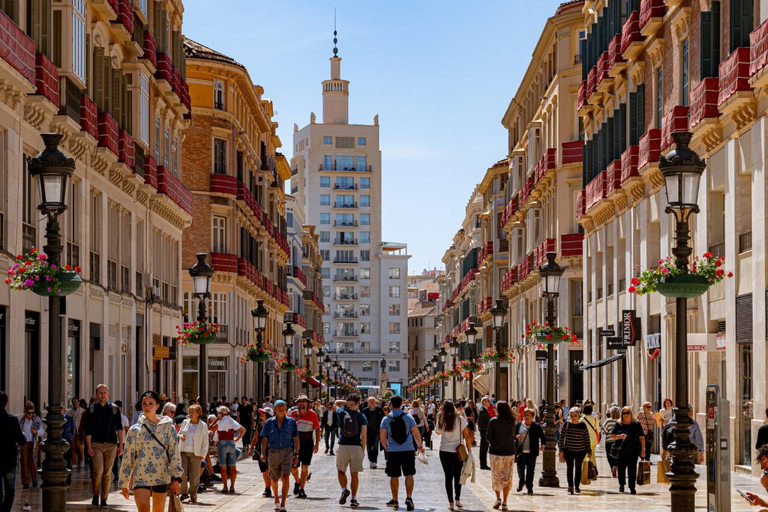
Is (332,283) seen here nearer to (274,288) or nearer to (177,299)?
(274,288)

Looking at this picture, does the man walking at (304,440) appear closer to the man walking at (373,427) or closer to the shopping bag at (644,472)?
the shopping bag at (644,472)

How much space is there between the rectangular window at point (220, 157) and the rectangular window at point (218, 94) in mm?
1632

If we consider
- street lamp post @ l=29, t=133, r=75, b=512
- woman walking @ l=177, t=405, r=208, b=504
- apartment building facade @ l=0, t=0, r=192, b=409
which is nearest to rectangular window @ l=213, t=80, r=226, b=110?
apartment building facade @ l=0, t=0, r=192, b=409

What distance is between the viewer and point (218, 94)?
61719 mm

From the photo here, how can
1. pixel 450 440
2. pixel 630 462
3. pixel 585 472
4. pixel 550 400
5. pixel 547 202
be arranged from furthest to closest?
1. pixel 547 202
2. pixel 550 400
3. pixel 585 472
4. pixel 630 462
5. pixel 450 440

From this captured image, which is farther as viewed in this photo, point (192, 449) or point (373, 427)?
point (373, 427)

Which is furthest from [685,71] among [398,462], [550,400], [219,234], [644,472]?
[219,234]

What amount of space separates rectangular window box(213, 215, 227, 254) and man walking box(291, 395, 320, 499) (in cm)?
3704

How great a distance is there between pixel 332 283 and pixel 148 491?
143 m

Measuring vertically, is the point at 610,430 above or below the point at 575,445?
above

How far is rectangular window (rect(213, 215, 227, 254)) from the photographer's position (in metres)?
61.2

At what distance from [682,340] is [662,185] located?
20343 mm

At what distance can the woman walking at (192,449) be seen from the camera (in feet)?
67.8

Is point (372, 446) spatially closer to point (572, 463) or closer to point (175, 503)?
point (572, 463)
